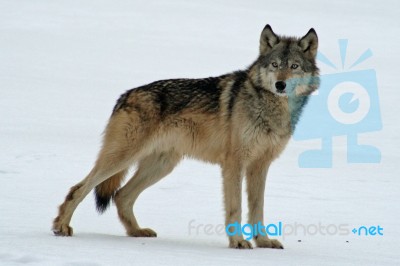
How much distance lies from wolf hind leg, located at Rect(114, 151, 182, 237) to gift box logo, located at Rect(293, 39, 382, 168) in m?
4.38

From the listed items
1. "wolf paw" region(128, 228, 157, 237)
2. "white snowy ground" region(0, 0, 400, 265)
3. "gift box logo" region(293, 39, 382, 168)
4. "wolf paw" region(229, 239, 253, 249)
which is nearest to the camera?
"white snowy ground" region(0, 0, 400, 265)

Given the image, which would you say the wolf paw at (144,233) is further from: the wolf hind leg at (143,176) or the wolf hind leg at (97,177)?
the wolf hind leg at (97,177)

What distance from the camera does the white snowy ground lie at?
588 cm

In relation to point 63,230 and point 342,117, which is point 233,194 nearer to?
point 63,230

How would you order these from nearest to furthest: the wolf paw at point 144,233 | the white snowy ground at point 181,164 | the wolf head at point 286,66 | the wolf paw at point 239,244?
the white snowy ground at point 181,164 → the wolf paw at point 239,244 → the wolf head at point 286,66 → the wolf paw at point 144,233

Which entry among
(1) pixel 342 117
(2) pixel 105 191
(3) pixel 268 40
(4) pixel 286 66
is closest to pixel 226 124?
(4) pixel 286 66

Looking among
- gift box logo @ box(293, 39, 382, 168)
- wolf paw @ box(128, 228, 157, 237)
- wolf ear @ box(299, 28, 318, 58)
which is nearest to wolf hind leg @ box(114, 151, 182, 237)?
wolf paw @ box(128, 228, 157, 237)

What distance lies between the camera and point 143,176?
23.1ft

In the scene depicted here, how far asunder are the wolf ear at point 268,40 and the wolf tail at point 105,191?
5.74 feet

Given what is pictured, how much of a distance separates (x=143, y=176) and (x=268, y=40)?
1767mm

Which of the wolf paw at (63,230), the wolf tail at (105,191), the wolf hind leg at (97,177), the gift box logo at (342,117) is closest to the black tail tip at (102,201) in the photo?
the wolf tail at (105,191)

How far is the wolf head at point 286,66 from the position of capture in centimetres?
630

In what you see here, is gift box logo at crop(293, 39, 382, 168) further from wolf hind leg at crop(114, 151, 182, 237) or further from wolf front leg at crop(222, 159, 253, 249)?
wolf front leg at crop(222, 159, 253, 249)

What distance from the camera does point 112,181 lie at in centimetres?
689
